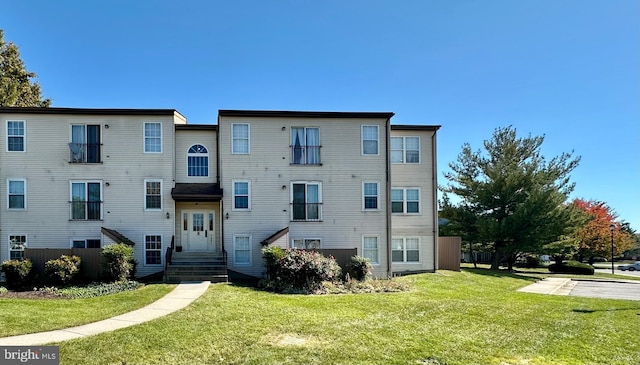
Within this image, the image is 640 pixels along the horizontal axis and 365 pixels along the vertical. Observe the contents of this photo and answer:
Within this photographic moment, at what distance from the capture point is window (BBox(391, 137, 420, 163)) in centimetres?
2075

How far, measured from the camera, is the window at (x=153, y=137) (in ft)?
59.0

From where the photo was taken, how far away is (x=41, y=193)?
57.1 feet

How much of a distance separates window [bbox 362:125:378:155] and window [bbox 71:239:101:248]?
41.9ft

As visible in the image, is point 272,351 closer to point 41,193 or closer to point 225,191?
point 225,191

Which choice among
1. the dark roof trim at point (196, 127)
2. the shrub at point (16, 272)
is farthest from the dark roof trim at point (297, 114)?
→ the shrub at point (16, 272)

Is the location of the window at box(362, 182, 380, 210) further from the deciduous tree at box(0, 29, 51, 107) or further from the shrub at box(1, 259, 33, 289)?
the deciduous tree at box(0, 29, 51, 107)

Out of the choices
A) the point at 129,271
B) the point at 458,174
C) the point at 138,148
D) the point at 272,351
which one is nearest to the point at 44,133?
the point at 138,148

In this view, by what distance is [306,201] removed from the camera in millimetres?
18641

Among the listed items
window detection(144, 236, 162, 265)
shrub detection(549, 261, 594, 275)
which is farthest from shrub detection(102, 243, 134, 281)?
shrub detection(549, 261, 594, 275)

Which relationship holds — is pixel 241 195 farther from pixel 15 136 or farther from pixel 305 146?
pixel 15 136

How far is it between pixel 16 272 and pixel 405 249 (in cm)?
1658

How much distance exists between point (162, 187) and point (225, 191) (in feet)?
9.19

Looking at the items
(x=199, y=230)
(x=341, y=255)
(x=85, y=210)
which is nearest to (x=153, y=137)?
(x=85, y=210)

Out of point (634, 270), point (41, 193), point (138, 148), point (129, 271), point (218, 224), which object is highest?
point (138, 148)
